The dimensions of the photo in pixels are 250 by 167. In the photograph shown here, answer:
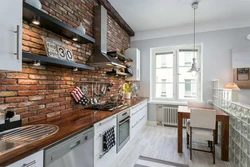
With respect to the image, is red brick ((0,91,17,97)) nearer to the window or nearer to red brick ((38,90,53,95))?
red brick ((38,90,53,95))

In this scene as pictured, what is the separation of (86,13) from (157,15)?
1914mm

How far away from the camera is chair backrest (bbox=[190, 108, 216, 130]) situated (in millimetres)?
2414

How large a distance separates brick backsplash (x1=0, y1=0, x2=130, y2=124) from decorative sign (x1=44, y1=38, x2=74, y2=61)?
0.34 feet

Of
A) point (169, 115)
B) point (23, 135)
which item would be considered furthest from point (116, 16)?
point (169, 115)

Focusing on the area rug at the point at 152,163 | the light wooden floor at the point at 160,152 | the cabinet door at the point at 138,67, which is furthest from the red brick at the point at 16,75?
the cabinet door at the point at 138,67

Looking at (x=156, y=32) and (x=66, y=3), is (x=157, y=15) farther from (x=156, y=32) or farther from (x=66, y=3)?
(x=66, y=3)

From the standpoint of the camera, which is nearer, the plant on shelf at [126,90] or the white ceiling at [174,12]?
the white ceiling at [174,12]

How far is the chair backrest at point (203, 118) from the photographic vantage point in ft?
7.92

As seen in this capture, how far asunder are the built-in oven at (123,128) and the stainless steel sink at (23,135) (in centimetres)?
120

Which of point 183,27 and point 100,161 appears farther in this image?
point 183,27

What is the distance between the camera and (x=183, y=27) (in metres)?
4.18

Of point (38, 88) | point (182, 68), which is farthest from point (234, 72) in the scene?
point (38, 88)

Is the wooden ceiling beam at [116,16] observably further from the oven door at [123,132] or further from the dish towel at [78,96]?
the oven door at [123,132]

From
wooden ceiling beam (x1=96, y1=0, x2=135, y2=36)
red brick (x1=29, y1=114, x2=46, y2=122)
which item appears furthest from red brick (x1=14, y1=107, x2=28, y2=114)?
wooden ceiling beam (x1=96, y1=0, x2=135, y2=36)
